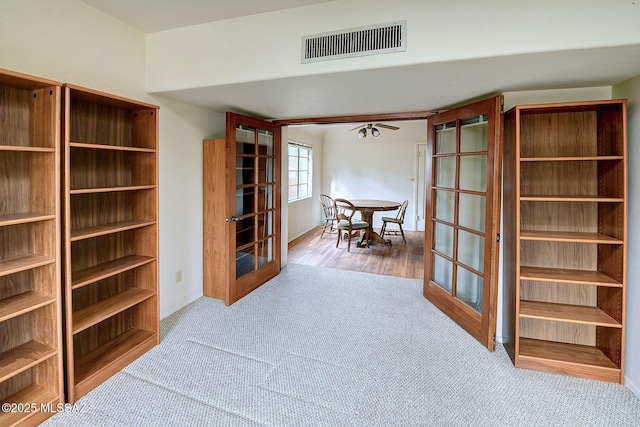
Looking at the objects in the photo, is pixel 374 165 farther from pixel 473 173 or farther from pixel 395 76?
pixel 395 76

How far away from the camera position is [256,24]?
2193 millimetres

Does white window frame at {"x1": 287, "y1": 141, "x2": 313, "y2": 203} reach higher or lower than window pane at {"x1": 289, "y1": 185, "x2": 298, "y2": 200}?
higher

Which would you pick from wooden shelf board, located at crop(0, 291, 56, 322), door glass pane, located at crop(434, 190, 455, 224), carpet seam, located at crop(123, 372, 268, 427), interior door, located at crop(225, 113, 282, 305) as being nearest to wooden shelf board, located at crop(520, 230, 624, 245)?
door glass pane, located at crop(434, 190, 455, 224)

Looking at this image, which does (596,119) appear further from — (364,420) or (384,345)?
(364,420)

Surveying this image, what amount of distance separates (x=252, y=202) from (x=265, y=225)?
40 centimetres

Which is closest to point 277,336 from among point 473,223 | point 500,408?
point 500,408

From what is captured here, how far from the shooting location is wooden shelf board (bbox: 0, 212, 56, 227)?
1.48 meters

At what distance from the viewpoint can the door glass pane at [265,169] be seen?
3607 millimetres

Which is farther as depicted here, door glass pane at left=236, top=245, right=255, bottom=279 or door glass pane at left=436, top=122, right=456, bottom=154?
door glass pane at left=236, top=245, right=255, bottom=279

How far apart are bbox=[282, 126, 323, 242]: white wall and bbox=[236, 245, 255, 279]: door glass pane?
232 cm

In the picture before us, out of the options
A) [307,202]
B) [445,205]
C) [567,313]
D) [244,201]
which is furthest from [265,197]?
[307,202]

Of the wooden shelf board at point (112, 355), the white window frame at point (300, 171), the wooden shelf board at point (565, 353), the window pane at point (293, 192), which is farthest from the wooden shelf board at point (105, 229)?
the window pane at point (293, 192)

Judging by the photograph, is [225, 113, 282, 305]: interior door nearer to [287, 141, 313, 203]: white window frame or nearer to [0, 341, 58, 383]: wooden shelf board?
[0, 341, 58, 383]: wooden shelf board

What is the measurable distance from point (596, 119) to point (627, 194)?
558mm
